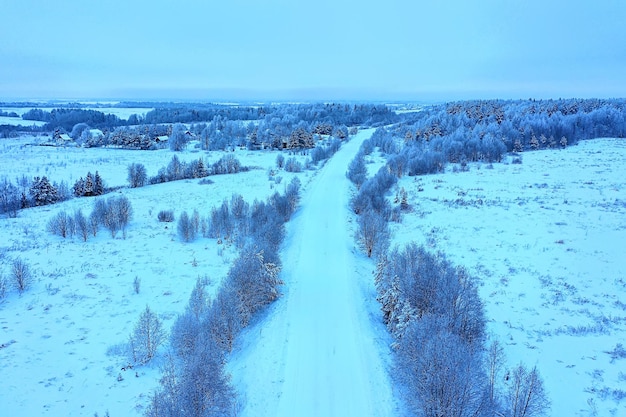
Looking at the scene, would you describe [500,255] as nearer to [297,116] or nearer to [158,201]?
[158,201]

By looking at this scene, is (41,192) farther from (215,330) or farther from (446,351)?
(446,351)

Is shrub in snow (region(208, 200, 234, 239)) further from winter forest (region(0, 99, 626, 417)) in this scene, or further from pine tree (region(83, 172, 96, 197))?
pine tree (region(83, 172, 96, 197))

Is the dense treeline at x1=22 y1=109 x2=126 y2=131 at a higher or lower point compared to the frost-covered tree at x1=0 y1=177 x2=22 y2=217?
higher

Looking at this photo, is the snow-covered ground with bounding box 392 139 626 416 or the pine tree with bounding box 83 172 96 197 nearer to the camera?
the snow-covered ground with bounding box 392 139 626 416

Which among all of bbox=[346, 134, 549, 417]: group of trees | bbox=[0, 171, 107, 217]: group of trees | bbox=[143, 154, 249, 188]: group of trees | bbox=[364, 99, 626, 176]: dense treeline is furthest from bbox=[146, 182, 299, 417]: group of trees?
bbox=[364, 99, 626, 176]: dense treeline

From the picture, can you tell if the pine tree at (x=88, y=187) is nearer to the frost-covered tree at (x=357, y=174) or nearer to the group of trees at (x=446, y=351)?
the frost-covered tree at (x=357, y=174)

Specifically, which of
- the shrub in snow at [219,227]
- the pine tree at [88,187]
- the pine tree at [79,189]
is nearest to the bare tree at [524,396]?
the shrub in snow at [219,227]

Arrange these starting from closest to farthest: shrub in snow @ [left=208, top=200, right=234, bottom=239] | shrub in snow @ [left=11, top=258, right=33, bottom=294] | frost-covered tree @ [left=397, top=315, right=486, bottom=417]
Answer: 1. frost-covered tree @ [left=397, top=315, right=486, bottom=417]
2. shrub in snow @ [left=11, top=258, right=33, bottom=294]
3. shrub in snow @ [left=208, top=200, right=234, bottom=239]
